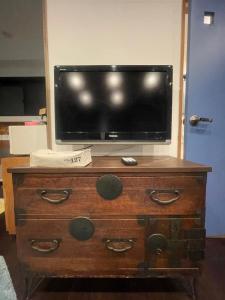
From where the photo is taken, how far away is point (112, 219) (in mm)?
1004

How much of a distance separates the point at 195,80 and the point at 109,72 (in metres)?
0.60

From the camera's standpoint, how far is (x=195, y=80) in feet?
4.82

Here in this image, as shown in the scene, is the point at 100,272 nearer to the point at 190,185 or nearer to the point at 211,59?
the point at 190,185

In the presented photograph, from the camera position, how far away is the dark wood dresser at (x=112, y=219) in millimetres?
983

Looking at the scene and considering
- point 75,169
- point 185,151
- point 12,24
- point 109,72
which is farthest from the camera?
point 12,24

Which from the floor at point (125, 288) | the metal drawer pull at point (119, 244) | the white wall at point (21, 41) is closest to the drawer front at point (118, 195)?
the metal drawer pull at point (119, 244)

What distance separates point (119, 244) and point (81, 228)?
186 millimetres

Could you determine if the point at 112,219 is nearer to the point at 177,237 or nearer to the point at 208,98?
the point at 177,237

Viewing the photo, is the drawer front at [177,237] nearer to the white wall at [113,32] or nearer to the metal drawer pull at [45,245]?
the metal drawer pull at [45,245]

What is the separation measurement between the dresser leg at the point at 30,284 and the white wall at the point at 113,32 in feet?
3.72

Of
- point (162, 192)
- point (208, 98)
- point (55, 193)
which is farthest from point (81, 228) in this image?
point (208, 98)

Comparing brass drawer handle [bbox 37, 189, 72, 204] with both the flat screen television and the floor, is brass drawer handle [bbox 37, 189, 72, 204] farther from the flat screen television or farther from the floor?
the floor

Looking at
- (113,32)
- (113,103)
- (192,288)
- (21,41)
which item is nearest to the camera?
(192,288)

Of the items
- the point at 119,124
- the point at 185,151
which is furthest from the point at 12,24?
the point at 185,151
